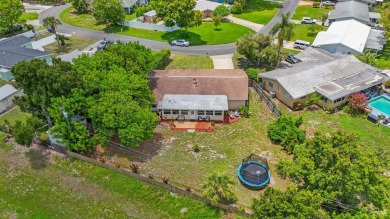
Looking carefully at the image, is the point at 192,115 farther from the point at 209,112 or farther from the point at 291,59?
the point at 291,59

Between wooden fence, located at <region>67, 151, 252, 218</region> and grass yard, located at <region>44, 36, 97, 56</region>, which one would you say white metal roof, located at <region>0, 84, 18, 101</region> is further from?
wooden fence, located at <region>67, 151, 252, 218</region>

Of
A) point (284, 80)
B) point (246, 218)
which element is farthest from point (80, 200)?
point (284, 80)

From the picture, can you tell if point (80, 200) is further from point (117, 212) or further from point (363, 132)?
point (363, 132)

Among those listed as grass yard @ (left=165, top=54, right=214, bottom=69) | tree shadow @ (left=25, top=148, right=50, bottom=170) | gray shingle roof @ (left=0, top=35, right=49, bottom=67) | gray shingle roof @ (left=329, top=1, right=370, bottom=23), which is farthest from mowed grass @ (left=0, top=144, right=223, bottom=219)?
gray shingle roof @ (left=329, top=1, right=370, bottom=23)

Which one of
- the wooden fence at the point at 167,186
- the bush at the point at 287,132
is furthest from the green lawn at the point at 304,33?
the wooden fence at the point at 167,186

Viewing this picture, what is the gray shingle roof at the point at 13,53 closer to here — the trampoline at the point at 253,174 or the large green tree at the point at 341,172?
the trampoline at the point at 253,174
